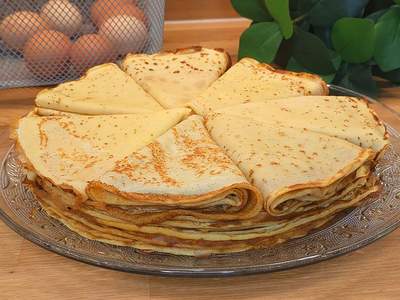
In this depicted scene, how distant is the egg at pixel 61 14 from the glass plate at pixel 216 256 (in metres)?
0.61

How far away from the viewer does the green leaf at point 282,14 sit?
132 centimetres

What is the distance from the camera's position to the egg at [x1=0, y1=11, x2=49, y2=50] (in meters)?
1.45

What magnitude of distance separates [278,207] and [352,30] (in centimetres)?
69

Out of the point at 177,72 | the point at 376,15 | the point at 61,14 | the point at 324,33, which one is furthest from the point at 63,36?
the point at 376,15

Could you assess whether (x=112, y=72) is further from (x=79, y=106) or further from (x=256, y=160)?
(x=256, y=160)

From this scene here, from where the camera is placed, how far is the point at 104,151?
935mm

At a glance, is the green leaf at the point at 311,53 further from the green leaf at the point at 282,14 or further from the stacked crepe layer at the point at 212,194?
the stacked crepe layer at the point at 212,194

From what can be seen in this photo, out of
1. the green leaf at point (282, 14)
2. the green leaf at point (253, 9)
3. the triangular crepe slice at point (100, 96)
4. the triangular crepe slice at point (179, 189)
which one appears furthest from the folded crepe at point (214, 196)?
the green leaf at point (253, 9)

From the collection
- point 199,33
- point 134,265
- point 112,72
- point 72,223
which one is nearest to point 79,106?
point 112,72

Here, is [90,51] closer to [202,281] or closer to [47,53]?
[47,53]

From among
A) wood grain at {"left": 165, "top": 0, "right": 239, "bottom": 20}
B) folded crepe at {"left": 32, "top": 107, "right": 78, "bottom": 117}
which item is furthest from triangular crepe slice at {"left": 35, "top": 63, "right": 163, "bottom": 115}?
wood grain at {"left": 165, "top": 0, "right": 239, "bottom": 20}

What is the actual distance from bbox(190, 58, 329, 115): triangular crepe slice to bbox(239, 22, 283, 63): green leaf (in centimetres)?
18

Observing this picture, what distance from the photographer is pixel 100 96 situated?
114 cm

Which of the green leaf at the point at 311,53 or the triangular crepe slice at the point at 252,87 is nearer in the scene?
the triangular crepe slice at the point at 252,87
